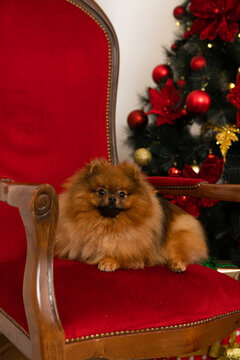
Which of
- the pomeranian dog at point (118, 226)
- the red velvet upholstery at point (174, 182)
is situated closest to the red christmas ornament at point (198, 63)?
the red velvet upholstery at point (174, 182)

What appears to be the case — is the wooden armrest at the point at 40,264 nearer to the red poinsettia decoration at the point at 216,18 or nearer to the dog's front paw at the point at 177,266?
the dog's front paw at the point at 177,266

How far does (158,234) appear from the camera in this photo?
51.9 inches

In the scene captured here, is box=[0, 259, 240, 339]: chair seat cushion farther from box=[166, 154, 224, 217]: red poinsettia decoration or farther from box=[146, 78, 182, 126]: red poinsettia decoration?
box=[146, 78, 182, 126]: red poinsettia decoration

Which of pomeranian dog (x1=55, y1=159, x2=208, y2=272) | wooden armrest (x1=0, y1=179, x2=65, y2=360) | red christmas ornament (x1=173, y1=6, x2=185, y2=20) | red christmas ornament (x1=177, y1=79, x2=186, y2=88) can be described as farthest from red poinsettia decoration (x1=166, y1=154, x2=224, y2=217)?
wooden armrest (x1=0, y1=179, x2=65, y2=360)

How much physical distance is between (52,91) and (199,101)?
2.91ft

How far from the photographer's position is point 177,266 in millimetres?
1173

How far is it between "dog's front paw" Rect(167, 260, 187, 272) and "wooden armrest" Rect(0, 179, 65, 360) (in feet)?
1.50

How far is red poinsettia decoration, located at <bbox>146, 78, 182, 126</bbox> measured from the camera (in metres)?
2.24

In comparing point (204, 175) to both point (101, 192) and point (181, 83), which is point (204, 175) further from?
point (101, 192)

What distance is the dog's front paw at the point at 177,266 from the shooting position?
1167 mm

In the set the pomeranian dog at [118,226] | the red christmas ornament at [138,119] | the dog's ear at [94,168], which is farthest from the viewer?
the red christmas ornament at [138,119]

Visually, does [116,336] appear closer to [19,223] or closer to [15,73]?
[19,223]

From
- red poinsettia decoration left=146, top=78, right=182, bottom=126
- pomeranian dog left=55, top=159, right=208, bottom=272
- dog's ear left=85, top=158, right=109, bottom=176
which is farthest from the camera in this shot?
red poinsettia decoration left=146, top=78, right=182, bottom=126

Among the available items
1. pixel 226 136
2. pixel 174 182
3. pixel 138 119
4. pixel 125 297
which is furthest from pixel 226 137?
pixel 125 297
